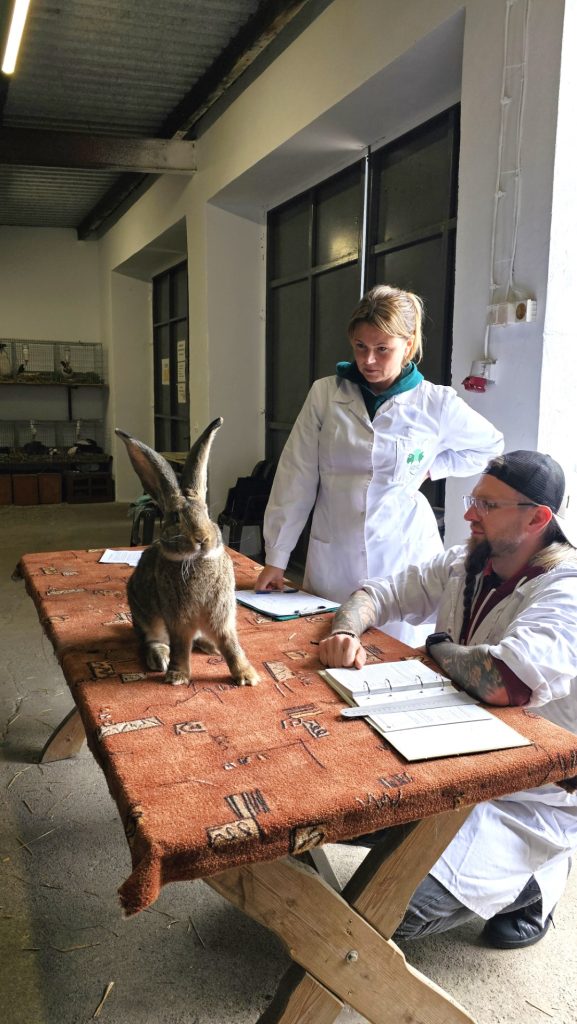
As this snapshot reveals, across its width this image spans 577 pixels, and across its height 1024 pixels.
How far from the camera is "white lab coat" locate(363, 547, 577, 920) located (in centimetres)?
144

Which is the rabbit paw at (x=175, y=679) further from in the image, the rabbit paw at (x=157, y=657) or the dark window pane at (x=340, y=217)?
the dark window pane at (x=340, y=217)

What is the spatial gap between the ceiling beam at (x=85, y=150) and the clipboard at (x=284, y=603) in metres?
4.83

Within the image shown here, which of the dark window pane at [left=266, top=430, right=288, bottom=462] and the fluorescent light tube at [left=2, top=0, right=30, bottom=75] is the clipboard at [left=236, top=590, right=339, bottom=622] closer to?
the fluorescent light tube at [left=2, top=0, right=30, bottom=75]

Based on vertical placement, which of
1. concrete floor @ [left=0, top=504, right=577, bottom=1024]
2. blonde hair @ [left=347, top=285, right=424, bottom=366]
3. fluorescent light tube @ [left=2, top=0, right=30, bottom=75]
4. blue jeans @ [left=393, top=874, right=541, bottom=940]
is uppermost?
fluorescent light tube @ [left=2, top=0, right=30, bottom=75]

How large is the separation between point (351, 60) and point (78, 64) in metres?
2.46

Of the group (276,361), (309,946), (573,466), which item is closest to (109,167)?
(276,361)

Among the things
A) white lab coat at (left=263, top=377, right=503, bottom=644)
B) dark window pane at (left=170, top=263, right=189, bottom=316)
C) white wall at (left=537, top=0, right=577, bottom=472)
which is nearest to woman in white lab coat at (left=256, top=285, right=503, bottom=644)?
white lab coat at (left=263, top=377, right=503, bottom=644)

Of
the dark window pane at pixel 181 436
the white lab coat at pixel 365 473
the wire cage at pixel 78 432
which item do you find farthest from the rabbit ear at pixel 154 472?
the wire cage at pixel 78 432

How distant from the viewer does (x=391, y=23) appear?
317 cm

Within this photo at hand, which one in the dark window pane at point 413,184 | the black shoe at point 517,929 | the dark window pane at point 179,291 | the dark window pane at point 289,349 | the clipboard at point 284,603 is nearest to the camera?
the black shoe at point 517,929

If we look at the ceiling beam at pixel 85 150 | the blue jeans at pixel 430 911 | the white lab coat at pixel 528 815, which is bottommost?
the blue jeans at pixel 430 911

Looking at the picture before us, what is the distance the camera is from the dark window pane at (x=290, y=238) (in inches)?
208

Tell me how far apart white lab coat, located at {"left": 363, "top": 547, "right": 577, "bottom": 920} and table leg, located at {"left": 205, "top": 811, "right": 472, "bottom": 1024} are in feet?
1.04

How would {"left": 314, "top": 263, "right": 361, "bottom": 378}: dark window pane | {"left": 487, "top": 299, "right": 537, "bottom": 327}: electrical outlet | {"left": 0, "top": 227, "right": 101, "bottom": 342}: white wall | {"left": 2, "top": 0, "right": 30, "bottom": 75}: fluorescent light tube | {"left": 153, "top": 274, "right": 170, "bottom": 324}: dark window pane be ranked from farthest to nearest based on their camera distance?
{"left": 0, "top": 227, "right": 101, "bottom": 342}: white wall → {"left": 153, "top": 274, "right": 170, "bottom": 324}: dark window pane → {"left": 314, "top": 263, "right": 361, "bottom": 378}: dark window pane → {"left": 2, "top": 0, "right": 30, "bottom": 75}: fluorescent light tube → {"left": 487, "top": 299, "right": 537, "bottom": 327}: electrical outlet
